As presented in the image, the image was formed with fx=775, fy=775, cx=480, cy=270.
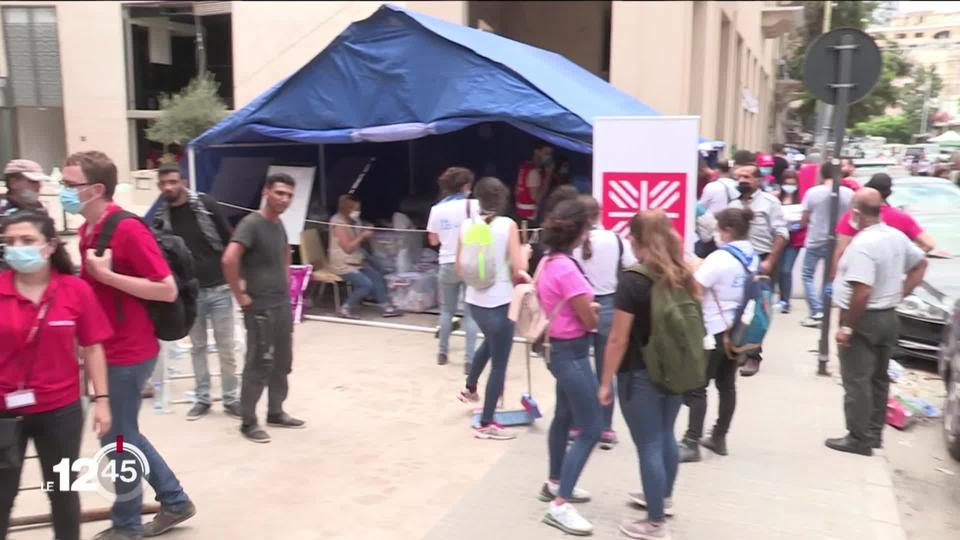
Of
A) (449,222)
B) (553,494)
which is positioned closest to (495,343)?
(553,494)

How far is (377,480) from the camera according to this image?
15.8 ft

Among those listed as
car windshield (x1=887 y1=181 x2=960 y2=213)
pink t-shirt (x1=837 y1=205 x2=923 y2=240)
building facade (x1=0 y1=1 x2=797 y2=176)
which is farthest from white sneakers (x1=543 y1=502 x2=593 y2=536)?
building facade (x1=0 y1=1 x2=797 y2=176)

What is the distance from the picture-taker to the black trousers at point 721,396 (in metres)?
5.04

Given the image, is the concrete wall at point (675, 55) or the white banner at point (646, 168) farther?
the concrete wall at point (675, 55)

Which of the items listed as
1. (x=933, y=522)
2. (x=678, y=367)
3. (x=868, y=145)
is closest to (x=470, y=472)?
(x=678, y=367)

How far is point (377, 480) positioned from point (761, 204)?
5.63 meters

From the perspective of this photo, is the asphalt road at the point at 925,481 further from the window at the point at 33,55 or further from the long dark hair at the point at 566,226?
the window at the point at 33,55

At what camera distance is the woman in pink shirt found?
403cm

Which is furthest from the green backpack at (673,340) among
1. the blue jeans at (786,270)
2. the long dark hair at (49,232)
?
the blue jeans at (786,270)

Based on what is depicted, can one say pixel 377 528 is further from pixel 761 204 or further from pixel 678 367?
pixel 761 204

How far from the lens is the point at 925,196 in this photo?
1087 centimetres

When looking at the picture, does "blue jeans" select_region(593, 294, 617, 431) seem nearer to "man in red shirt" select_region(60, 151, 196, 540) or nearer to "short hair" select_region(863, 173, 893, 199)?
"man in red shirt" select_region(60, 151, 196, 540)

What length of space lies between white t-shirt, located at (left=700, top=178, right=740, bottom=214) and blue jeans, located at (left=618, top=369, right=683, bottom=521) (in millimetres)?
5394

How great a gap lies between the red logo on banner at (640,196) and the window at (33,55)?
27.3m
